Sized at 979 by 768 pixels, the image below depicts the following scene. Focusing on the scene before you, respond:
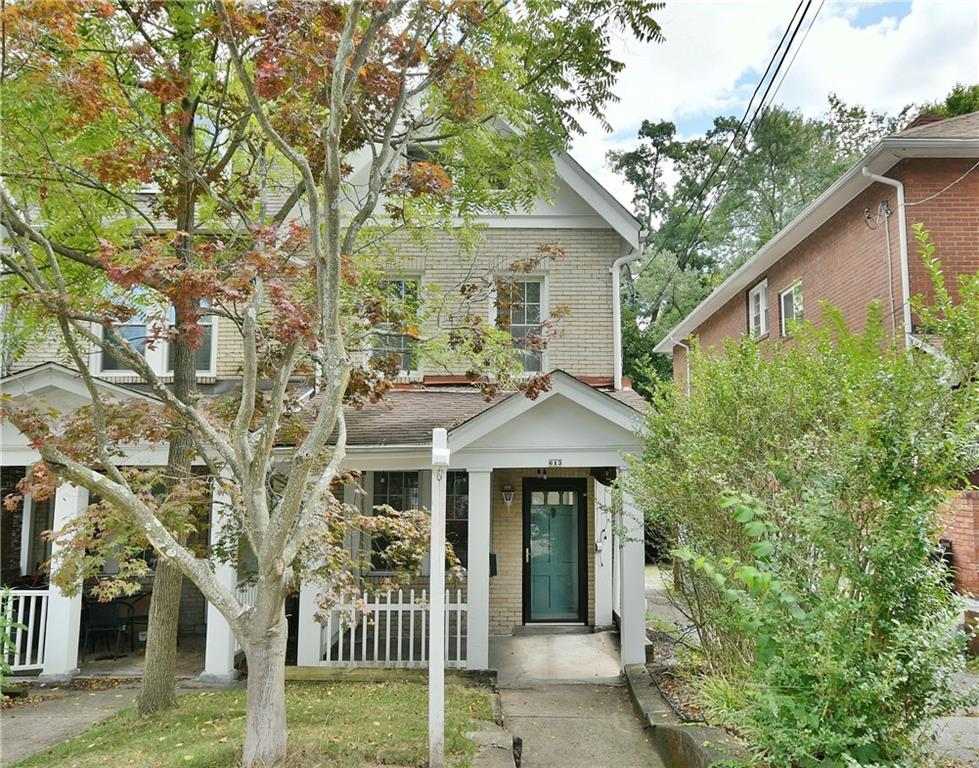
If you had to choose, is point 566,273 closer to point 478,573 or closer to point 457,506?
point 457,506

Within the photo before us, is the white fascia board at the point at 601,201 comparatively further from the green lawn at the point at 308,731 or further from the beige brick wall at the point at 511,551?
the green lawn at the point at 308,731

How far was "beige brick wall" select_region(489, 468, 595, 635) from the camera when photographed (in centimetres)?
1054

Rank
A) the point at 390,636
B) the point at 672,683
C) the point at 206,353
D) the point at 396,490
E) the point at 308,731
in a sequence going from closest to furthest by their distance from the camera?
the point at 308,731 < the point at 672,683 < the point at 390,636 < the point at 206,353 < the point at 396,490

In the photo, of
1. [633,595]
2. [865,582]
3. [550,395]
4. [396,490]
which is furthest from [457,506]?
[865,582]

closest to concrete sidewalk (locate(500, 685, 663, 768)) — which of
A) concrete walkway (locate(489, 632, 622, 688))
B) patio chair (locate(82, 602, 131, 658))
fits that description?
concrete walkway (locate(489, 632, 622, 688))

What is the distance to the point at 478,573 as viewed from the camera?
8.31 metres

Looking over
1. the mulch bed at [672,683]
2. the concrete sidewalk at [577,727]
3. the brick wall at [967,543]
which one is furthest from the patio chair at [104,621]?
the brick wall at [967,543]

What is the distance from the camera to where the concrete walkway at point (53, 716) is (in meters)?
6.22

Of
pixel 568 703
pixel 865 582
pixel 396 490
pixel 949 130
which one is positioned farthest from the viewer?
pixel 396 490

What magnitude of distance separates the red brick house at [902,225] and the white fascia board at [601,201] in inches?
91.1

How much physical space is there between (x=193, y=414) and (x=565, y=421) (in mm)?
4753

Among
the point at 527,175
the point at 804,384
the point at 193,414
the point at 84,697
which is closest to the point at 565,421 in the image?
the point at 527,175

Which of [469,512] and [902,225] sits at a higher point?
[902,225]

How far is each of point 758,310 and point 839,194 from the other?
590 centimetres
